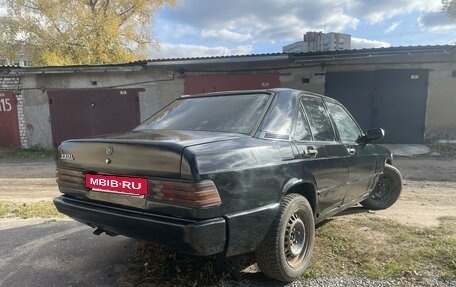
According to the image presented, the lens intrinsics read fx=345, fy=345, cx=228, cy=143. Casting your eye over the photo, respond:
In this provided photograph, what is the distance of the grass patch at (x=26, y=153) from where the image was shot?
12.2m

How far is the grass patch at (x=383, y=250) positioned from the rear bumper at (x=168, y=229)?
119 cm

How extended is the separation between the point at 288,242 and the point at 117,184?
4.71 feet

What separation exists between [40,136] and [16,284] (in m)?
11.7

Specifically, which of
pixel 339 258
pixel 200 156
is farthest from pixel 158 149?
pixel 339 258

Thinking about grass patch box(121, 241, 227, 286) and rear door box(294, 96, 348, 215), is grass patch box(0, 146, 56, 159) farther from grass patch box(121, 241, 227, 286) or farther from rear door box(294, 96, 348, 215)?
rear door box(294, 96, 348, 215)

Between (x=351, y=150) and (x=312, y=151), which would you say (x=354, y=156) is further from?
(x=312, y=151)

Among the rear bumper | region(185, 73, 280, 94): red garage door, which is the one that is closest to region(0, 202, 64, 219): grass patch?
the rear bumper

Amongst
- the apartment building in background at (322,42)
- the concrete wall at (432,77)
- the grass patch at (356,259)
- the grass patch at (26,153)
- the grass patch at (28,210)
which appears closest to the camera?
the grass patch at (356,259)

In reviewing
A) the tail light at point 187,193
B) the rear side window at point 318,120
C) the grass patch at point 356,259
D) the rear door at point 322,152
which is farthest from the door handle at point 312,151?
the tail light at point 187,193

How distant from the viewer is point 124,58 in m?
23.1

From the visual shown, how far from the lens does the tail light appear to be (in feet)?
7.23

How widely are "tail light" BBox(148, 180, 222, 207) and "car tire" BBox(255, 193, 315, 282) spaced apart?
631 millimetres

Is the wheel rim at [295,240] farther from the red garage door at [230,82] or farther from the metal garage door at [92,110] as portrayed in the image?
the metal garage door at [92,110]

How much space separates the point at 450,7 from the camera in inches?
845
